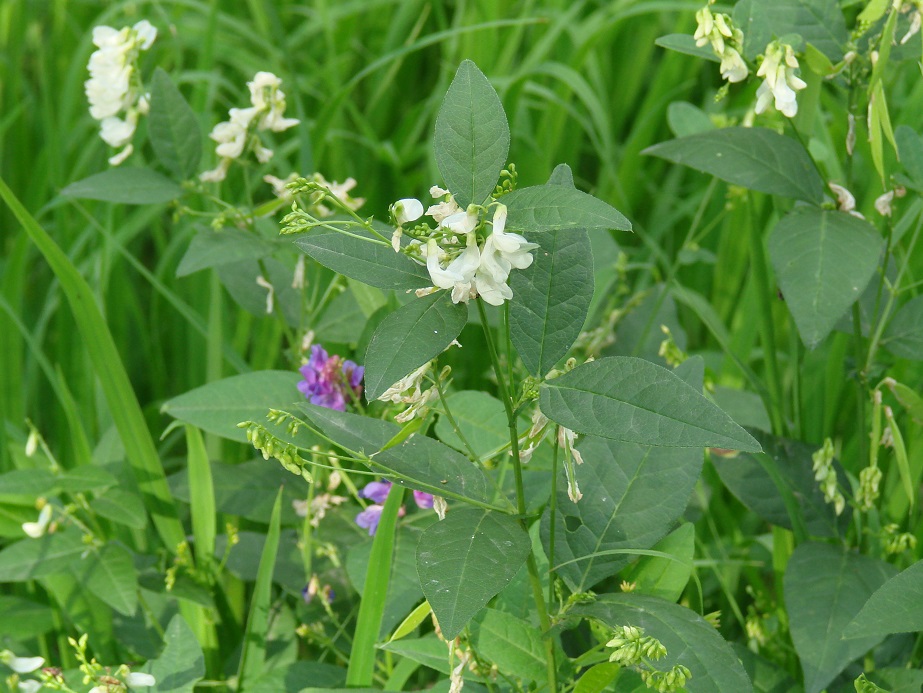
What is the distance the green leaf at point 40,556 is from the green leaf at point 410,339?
81cm

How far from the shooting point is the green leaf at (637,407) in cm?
81

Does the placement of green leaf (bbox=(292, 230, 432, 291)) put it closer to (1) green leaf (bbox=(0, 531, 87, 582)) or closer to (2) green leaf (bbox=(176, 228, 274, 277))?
(2) green leaf (bbox=(176, 228, 274, 277))

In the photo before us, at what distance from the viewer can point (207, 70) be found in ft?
7.27

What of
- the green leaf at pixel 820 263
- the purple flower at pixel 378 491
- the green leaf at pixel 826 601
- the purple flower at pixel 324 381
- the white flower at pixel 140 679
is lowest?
the white flower at pixel 140 679

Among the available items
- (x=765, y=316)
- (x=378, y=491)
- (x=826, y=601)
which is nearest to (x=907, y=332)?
(x=765, y=316)

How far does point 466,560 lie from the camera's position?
906 mm

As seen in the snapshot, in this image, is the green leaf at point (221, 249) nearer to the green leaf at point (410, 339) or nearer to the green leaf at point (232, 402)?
the green leaf at point (232, 402)

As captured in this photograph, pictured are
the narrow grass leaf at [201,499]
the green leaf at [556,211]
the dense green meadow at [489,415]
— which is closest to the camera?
the green leaf at [556,211]

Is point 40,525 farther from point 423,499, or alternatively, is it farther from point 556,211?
point 556,211

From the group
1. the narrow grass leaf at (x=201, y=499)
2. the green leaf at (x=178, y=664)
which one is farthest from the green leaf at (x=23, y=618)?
the green leaf at (x=178, y=664)

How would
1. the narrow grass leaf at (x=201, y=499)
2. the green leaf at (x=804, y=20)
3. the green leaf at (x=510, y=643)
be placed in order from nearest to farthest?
the green leaf at (x=510, y=643) < the green leaf at (x=804, y=20) < the narrow grass leaf at (x=201, y=499)

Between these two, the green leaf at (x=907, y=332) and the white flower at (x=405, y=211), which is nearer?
the white flower at (x=405, y=211)

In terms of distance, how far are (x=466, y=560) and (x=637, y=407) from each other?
20 centimetres

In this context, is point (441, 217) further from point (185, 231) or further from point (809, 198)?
point (185, 231)
